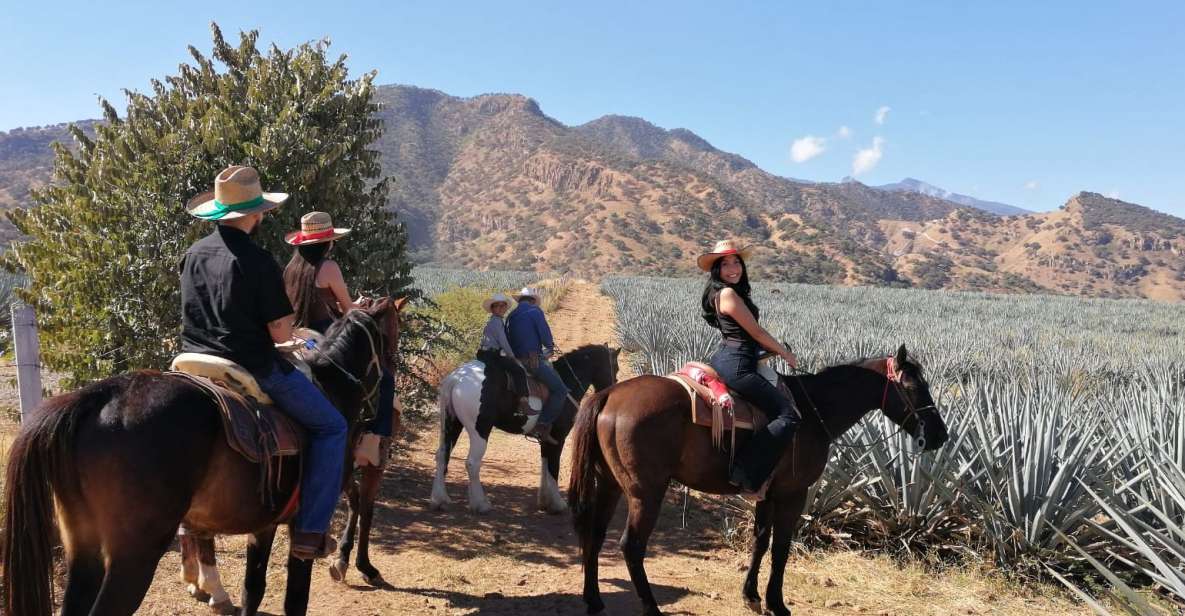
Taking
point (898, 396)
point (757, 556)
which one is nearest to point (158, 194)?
point (757, 556)

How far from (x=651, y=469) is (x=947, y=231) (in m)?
121

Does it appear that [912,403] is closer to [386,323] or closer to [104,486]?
[386,323]

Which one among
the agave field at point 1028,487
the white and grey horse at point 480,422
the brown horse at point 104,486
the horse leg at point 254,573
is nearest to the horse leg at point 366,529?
the horse leg at point 254,573

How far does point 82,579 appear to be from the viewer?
9.27 feet

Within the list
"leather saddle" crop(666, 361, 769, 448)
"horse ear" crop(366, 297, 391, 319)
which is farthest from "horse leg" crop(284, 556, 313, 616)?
"leather saddle" crop(666, 361, 769, 448)

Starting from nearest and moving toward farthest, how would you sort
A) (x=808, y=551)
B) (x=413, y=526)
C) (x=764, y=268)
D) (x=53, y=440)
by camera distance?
(x=53, y=440) → (x=808, y=551) → (x=413, y=526) → (x=764, y=268)

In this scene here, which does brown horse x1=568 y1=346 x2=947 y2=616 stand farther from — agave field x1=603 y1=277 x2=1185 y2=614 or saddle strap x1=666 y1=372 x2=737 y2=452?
agave field x1=603 y1=277 x2=1185 y2=614

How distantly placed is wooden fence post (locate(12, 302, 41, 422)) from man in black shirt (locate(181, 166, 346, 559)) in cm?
226

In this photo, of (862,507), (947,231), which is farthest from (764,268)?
(862,507)

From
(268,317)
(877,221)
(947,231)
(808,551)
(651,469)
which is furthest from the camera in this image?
(877,221)

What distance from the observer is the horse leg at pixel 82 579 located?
2.81 metres

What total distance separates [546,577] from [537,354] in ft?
7.61

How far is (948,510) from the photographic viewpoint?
18.0 feet

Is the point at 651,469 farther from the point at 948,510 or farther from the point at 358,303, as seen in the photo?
the point at 948,510
